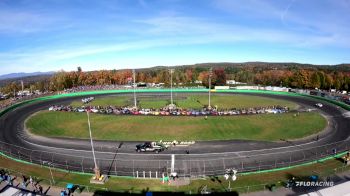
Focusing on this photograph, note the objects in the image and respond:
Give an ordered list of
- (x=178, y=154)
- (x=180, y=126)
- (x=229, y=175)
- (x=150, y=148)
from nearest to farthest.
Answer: (x=229, y=175)
(x=178, y=154)
(x=150, y=148)
(x=180, y=126)

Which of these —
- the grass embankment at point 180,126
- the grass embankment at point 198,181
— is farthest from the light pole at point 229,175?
the grass embankment at point 180,126

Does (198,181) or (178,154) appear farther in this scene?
(178,154)

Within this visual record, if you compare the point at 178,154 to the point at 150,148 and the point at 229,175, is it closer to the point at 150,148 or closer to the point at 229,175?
the point at 150,148

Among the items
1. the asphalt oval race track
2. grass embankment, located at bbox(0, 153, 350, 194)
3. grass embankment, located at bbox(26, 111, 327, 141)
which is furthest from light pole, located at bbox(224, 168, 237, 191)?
grass embankment, located at bbox(26, 111, 327, 141)

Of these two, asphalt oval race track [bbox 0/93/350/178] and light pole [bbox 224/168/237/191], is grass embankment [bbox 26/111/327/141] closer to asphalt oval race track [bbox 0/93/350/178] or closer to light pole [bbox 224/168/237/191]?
asphalt oval race track [bbox 0/93/350/178]

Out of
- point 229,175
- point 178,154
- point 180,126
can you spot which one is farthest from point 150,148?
point 180,126

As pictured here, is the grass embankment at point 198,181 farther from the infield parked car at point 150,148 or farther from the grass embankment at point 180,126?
the grass embankment at point 180,126

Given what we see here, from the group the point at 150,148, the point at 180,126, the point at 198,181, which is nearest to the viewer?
the point at 198,181

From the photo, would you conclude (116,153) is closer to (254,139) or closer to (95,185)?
(95,185)
